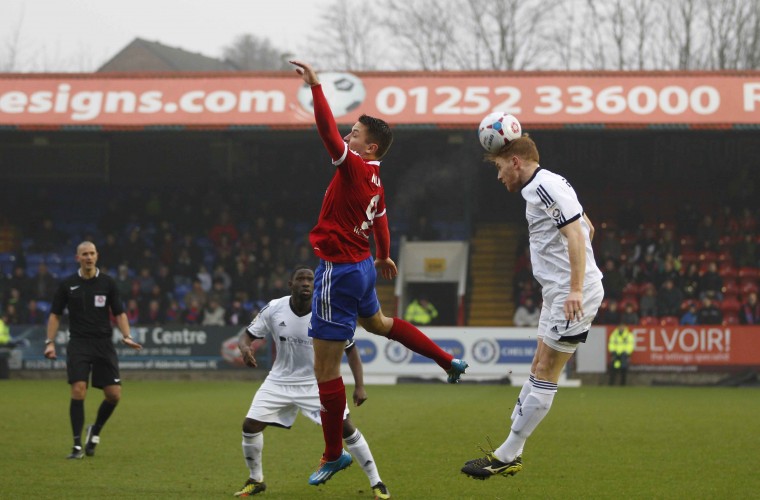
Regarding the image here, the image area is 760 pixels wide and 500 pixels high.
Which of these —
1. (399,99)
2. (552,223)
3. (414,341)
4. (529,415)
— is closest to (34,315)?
(399,99)

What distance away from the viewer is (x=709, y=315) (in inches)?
953

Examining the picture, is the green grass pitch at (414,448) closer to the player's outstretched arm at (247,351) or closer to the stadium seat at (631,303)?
the player's outstretched arm at (247,351)

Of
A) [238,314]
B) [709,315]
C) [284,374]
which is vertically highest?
[709,315]

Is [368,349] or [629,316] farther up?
[629,316]

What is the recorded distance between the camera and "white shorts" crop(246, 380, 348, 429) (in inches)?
360

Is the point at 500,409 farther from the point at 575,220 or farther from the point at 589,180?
the point at 589,180

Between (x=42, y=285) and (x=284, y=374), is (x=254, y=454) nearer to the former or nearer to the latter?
(x=284, y=374)

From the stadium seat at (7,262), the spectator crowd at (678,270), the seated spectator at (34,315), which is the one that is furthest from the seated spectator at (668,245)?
the stadium seat at (7,262)

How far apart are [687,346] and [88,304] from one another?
14.8 meters

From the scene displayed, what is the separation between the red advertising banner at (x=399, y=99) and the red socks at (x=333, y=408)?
1739 cm

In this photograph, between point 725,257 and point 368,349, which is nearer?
point 368,349

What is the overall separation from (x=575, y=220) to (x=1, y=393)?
1554 cm

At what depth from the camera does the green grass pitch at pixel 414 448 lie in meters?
9.15

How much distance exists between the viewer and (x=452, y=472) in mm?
10172
